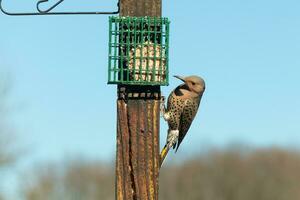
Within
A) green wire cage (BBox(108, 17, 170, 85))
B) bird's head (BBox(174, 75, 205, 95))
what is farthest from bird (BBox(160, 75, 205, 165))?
green wire cage (BBox(108, 17, 170, 85))

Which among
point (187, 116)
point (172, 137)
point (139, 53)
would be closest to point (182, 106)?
point (187, 116)

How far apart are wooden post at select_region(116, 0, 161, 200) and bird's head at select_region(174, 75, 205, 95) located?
1496 mm

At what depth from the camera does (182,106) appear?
6.97 m

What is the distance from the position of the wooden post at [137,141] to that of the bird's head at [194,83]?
4.91 ft

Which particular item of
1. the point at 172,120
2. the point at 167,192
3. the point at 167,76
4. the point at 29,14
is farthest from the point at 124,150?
the point at 167,192

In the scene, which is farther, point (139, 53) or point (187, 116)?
point (187, 116)

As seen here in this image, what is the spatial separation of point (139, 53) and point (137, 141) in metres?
0.57

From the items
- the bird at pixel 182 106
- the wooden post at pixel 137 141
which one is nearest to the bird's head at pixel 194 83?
the bird at pixel 182 106

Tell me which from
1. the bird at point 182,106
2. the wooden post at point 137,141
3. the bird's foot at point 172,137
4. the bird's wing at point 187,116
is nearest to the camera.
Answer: the wooden post at point 137,141

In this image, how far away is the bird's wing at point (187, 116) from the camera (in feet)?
22.9

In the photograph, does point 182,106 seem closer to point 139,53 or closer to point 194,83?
point 194,83

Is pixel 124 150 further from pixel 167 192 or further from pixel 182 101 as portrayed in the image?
pixel 167 192

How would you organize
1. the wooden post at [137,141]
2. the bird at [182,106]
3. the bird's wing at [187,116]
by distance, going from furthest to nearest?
the bird's wing at [187,116], the bird at [182,106], the wooden post at [137,141]

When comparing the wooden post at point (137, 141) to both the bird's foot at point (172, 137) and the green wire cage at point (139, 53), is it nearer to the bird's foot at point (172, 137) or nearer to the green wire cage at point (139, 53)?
the green wire cage at point (139, 53)
